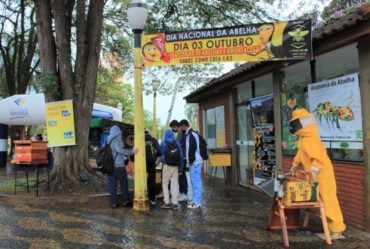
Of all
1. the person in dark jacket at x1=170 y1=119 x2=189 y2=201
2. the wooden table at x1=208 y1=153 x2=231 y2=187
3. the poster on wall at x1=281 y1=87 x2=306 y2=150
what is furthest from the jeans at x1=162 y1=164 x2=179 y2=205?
the wooden table at x1=208 y1=153 x2=231 y2=187

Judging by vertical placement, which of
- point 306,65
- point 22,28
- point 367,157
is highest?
point 22,28

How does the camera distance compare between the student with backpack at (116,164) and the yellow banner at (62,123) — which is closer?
the student with backpack at (116,164)

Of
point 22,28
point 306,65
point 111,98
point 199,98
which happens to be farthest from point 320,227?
point 111,98

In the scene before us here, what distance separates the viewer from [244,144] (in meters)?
11.0

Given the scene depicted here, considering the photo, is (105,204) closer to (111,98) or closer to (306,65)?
(306,65)

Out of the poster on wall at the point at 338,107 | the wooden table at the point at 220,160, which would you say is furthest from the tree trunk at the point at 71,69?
the poster on wall at the point at 338,107

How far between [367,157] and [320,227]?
132cm

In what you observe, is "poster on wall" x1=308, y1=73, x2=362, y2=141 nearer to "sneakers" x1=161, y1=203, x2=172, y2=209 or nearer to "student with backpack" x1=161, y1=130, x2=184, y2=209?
"student with backpack" x1=161, y1=130, x2=184, y2=209

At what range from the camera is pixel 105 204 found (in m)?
8.76

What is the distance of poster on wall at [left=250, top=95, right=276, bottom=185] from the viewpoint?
9414 mm

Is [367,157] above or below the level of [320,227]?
above

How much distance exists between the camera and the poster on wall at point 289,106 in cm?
815

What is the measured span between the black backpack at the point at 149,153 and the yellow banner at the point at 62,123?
74.3 inches

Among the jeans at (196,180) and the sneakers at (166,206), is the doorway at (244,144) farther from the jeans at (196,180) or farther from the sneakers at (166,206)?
the sneakers at (166,206)
